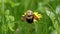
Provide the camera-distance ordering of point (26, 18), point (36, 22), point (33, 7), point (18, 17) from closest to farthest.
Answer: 1. point (26, 18)
2. point (36, 22)
3. point (18, 17)
4. point (33, 7)

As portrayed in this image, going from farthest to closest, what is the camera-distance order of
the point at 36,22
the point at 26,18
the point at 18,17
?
the point at 18,17, the point at 36,22, the point at 26,18

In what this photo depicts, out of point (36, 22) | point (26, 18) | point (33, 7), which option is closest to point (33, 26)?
point (36, 22)

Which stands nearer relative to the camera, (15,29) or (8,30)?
(8,30)

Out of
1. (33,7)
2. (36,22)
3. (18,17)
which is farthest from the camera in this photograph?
(33,7)

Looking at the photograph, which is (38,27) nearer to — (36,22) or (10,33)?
(36,22)

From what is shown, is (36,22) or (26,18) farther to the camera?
(36,22)

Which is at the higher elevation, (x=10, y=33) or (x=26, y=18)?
(x=26, y=18)

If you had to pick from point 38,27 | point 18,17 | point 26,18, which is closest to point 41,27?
point 38,27

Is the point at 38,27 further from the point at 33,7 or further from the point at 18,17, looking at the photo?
the point at 33,7

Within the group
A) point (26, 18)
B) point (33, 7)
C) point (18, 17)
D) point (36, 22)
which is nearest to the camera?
point (26, 18)
